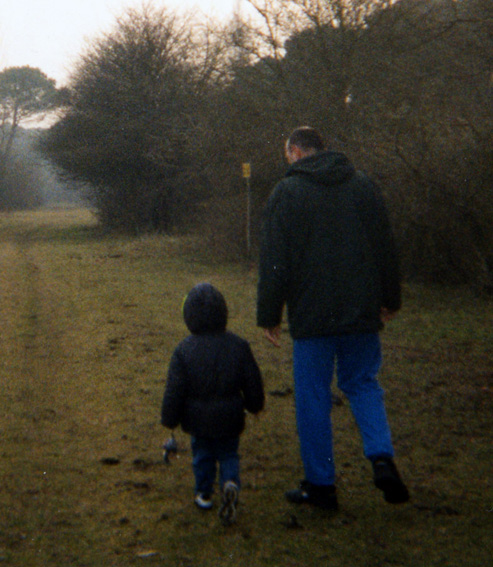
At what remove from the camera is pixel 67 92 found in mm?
30016

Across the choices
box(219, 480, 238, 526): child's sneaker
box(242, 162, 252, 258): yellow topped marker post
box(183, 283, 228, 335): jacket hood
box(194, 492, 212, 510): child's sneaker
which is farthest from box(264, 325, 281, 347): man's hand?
box(242, 162, 252, 258): yellow topped marker post

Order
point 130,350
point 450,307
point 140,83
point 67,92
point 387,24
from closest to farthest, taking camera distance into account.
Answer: point 130,350 → point 450,307 → point 387,24 → point 140,83 → point 67,92

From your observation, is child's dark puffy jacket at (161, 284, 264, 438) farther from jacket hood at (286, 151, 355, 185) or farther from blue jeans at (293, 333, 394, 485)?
jacket hood at (286, 151, 355, 185)

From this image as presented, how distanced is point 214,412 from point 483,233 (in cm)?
840

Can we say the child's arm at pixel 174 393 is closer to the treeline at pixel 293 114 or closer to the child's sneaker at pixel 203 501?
the child's sneaker at pixel 203 501

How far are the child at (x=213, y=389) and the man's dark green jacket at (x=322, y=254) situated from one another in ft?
0.78

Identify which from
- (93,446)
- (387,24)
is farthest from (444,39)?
(93,446)

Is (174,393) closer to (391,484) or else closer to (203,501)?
(203,501)

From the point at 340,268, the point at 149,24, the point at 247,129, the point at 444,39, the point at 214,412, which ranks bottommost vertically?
the point at 214,412

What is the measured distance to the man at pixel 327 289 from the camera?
398 centimetres

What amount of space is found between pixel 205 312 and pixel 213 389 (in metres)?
0.38

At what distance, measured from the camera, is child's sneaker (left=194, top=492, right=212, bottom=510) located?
163 inches

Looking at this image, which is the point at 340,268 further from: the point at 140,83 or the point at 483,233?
the point at 140,83

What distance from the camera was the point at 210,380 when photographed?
154 inches
